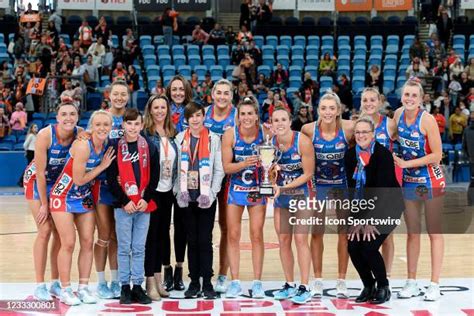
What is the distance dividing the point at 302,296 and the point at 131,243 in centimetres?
140

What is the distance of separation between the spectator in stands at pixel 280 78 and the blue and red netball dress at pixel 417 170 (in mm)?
11512

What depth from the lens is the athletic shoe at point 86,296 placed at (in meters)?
7.04

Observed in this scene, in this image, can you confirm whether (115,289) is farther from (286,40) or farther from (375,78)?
(286,40)

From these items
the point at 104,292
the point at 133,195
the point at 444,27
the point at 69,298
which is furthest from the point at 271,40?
the point at 69,298

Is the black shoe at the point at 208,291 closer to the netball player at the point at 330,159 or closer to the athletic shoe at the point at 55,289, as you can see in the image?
the netball player at the point at 330,159

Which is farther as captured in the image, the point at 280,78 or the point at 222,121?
the point at 280,78

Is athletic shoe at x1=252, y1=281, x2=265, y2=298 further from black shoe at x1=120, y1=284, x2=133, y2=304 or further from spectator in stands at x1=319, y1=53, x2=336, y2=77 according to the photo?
spectator in stands at x1=319, y1=53, x2=336, y2=77

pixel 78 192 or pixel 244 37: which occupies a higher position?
pixel 244 37

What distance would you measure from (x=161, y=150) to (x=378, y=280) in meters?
1.99

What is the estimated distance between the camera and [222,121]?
7.64 meters

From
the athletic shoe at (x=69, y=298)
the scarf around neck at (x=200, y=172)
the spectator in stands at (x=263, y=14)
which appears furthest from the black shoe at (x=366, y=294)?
the spectator in stands at (x=263, y=14)

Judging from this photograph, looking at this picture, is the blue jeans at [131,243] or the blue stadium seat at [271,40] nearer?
the blue jeans at [131,243]

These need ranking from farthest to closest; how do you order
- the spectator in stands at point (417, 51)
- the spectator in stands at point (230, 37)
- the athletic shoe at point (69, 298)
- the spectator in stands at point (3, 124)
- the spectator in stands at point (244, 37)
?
the spectator in stands at point (230, 37)
the spectator in stands at point (244, 37)
the spectator in stands at point (417, 51)
the spectator in stands at point (3, 124)
the athletic shoe at point (69, 298)

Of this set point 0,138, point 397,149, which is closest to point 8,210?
point 0,138
